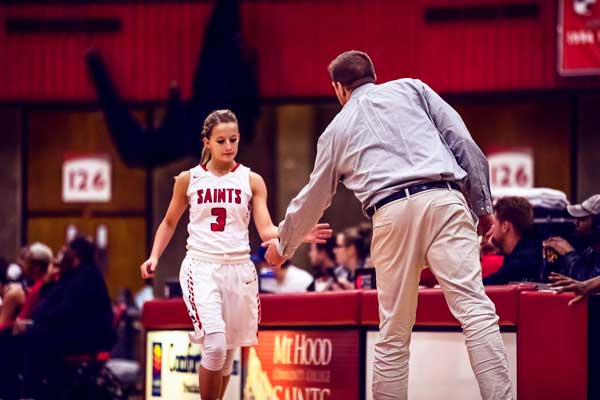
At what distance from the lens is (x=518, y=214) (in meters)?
7.94

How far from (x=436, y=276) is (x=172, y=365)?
4.02 m

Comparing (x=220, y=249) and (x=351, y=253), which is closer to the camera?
(x=220, y=249)

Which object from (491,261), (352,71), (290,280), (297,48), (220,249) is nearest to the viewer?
(352,71)

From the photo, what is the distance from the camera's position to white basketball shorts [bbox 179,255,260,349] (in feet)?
23.9

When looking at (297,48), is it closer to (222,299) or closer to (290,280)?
(290,280)

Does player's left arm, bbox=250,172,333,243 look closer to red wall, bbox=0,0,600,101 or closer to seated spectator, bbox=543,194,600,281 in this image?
seated spectator, bbox=543,194,600,281

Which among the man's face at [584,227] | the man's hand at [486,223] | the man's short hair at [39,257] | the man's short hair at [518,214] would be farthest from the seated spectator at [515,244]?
the man's short hair at [39,257]

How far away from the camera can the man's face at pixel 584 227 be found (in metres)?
7.63

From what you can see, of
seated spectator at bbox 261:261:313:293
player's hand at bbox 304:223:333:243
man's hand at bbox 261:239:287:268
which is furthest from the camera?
seated spectator at bbox 261:261:313:293

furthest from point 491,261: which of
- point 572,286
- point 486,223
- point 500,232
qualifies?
point 486,223

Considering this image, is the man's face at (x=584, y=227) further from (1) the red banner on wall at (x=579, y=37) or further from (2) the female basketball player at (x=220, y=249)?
(1) the red banner on wall at (x=579, y=37)

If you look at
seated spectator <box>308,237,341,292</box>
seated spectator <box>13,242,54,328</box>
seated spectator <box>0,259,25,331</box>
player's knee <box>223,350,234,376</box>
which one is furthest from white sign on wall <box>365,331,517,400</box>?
seated spectator <box>13,242,54,328</box>

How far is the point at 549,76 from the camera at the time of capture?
15.2 metres

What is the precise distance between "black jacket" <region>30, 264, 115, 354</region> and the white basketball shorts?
11.3 feet
